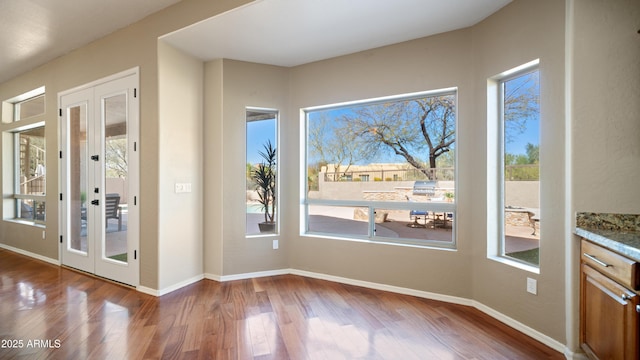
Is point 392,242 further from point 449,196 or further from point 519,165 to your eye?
point 519,165

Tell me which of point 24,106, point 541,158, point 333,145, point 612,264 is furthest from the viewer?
point 24,106

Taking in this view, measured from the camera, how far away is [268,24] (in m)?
2.79

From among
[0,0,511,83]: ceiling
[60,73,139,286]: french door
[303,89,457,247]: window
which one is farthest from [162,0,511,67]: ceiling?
[60,73,139,286]: french door

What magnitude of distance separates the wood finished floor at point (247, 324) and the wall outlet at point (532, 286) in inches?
14.5

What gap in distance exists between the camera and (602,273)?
1.67 m

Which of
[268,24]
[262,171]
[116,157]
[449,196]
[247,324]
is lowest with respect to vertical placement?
[247,324]

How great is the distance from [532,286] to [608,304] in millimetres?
735

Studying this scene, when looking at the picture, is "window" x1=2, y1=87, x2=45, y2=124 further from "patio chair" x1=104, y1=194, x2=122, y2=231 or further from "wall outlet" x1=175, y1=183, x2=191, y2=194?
"wall outlet" x1=175, y1=183, x2=191, y2=194

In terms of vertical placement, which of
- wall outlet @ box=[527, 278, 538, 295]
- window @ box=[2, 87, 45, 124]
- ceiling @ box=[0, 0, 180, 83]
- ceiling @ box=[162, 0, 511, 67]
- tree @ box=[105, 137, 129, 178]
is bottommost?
wall outlet @ box=[527, 278, 538, 295]

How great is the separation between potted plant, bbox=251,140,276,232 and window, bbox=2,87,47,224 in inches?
140

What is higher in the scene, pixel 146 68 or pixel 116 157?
pixel 146 68

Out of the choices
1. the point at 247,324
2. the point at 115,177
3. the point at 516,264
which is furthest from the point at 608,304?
the point at 115,177

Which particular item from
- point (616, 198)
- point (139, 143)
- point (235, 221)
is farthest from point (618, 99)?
point (139, 143)

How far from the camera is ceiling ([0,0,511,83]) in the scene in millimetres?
2535
